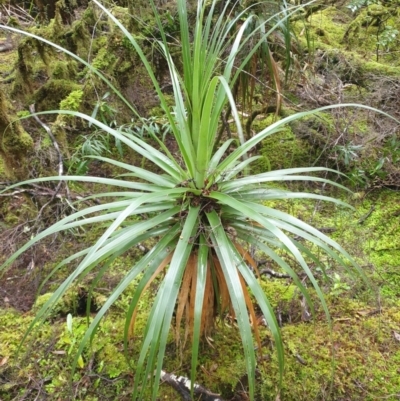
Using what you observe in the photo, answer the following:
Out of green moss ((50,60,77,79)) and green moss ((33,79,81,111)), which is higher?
green moss ((50,60,77,79))

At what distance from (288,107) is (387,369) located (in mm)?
2256

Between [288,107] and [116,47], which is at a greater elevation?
[116,47]

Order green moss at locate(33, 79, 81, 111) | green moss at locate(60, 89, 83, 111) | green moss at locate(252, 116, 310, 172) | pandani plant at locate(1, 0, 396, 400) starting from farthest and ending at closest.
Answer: green moss at locate(33, 79, 81, 111) < green moss at locate(252, 116, 310, 172) < green moss at locate(60, 89, 83, 111) < pandani plant at locate(1, 0, 396, 400)

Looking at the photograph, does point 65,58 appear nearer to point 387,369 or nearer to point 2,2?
point 2,2

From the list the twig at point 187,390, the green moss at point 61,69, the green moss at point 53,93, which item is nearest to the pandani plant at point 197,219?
the twig at point 187,390

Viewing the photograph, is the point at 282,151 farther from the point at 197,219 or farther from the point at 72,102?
the point at 197,219

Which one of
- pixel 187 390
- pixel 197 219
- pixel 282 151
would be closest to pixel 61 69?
pixel 282 151

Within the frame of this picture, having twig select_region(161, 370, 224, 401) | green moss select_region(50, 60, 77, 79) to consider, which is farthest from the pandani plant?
green moss select_region(50, 60, 77, 79)

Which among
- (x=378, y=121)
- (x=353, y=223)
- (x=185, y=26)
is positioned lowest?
(x=353, y=223)

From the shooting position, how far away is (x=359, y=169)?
245cm

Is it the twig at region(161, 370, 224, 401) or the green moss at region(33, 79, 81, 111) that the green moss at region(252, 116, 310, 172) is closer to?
the green moss at region(33, 79, 81, 111)

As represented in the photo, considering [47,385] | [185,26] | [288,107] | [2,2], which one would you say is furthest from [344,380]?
[2,2]

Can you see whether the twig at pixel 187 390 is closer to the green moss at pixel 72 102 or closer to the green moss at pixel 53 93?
the green moss at pixel 72 102

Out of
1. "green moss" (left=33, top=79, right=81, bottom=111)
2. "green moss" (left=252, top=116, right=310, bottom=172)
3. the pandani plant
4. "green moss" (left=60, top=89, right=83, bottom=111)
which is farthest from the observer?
"green moss" (left=33, top=79, right=81, bottom=111)
